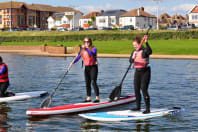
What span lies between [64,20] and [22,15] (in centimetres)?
1799

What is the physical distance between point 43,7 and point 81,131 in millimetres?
152006

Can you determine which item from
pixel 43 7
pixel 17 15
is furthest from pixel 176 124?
pixel 43 7

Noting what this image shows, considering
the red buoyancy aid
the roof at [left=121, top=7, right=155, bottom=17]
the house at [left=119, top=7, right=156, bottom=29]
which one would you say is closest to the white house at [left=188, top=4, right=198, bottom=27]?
the house at [left=119, top=7, right=156, bottom=29]

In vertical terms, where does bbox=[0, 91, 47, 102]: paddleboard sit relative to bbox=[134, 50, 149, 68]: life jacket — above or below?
below

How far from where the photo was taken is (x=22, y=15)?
5807 inches

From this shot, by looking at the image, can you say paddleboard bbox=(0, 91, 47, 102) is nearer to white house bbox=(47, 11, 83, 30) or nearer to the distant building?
white house bbox=(47, 11, 83, 30)

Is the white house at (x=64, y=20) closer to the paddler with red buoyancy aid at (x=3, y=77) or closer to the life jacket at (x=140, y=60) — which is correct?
the paddler with red buoyancy aid at (x=3, y=77)

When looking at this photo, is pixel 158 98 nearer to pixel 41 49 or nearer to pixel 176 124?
pixel 176 124

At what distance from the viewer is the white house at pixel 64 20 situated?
5655 inches

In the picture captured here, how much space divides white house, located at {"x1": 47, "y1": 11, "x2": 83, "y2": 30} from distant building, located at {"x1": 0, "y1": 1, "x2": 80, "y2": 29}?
6.06m

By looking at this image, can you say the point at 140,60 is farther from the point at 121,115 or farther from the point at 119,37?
the point at 119,37

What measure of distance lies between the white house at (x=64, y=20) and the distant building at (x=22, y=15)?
6056mm

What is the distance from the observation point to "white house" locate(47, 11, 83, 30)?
5655 inches

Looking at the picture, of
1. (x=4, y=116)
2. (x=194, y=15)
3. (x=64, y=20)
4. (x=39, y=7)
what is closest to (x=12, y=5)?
(x=39, y=7)
